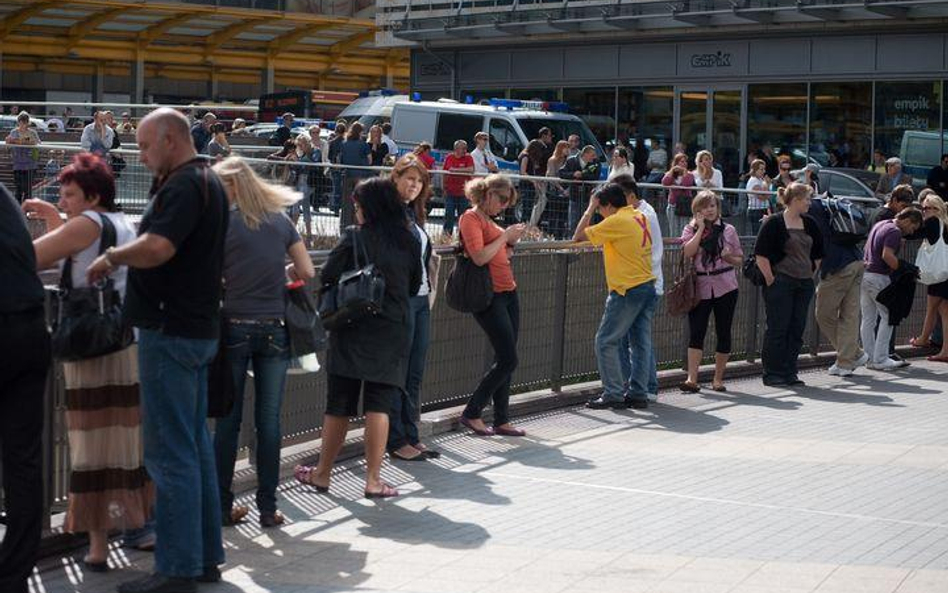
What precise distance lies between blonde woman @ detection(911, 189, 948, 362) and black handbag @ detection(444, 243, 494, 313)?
7.08 meters

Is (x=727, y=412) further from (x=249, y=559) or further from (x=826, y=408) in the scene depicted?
(x=249, y=559)

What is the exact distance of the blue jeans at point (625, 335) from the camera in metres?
11.8

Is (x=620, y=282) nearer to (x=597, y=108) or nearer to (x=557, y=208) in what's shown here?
(x=557, y=208)

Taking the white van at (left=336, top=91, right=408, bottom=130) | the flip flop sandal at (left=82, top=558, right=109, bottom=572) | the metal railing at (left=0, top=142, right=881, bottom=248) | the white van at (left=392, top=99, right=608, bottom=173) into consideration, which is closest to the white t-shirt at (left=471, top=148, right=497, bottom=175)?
the white van at (left=392, top=99, right=608, bottom=173)

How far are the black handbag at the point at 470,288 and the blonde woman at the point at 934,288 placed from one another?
7.08 metres

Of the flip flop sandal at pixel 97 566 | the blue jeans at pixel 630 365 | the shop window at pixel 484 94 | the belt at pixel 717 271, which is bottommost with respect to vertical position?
the flip flop sandal at pixel 97 566

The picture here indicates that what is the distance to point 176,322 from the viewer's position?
20.5ft

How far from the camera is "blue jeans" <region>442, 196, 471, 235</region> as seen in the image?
55.0 feet

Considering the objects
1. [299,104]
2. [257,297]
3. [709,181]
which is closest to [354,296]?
[257,297]

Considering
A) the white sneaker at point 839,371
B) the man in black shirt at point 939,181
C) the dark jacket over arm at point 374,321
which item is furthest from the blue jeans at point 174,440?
the man in black shirt at point 939,181

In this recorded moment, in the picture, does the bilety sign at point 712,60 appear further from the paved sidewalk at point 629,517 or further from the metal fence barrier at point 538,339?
the paved sidewalk at point 629,517

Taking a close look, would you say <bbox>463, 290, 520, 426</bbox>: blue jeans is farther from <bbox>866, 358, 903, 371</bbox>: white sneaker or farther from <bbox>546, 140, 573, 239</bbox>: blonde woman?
<bbox>546, 140, 573, 239</bbox>: blonde woman

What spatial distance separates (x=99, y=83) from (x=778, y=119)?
30.9 meters

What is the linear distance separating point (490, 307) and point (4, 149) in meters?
8.88
